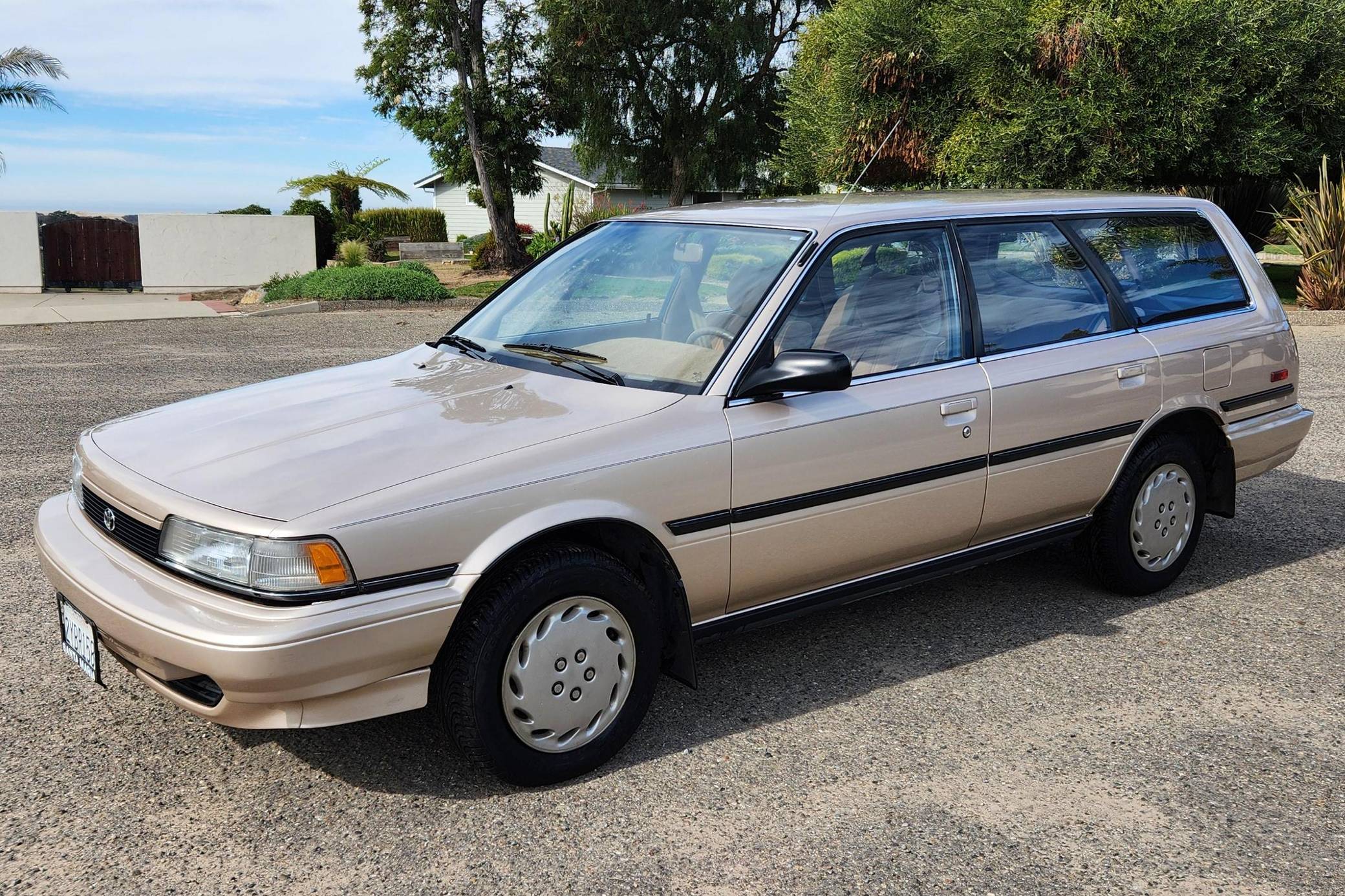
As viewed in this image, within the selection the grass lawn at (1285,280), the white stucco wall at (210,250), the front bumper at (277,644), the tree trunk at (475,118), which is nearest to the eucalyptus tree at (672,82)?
the tree trunk at (475,118)

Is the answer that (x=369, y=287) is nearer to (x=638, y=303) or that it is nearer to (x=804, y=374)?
(x=638, y=303)

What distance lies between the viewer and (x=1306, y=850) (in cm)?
315

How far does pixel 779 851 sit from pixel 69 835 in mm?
1954

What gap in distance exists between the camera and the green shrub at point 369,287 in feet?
62.2

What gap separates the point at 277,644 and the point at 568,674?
2.84 feet

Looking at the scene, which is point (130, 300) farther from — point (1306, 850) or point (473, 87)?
point (1306, 850)

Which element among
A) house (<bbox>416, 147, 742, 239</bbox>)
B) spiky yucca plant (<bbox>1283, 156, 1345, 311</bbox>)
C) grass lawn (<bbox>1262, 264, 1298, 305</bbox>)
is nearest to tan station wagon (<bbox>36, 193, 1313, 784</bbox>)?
spiky yucca plant (<bbox>1283, 156, 1345, 311</bbox>)

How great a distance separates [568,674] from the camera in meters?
3.38

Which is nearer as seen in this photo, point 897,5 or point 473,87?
point 897,5

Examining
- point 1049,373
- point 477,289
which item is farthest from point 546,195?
point 1049,373

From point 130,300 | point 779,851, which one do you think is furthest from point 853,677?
point 130,300

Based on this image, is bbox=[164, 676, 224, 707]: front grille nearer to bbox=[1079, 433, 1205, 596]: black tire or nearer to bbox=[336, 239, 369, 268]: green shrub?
bbox=[1079, 433, 1205, 596]: black tire

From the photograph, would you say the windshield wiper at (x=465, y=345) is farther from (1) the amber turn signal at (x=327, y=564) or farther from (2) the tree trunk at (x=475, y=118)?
(2) the tree trunk at (x=475, y=118)

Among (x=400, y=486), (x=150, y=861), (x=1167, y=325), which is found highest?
(x=1167, y=325)
